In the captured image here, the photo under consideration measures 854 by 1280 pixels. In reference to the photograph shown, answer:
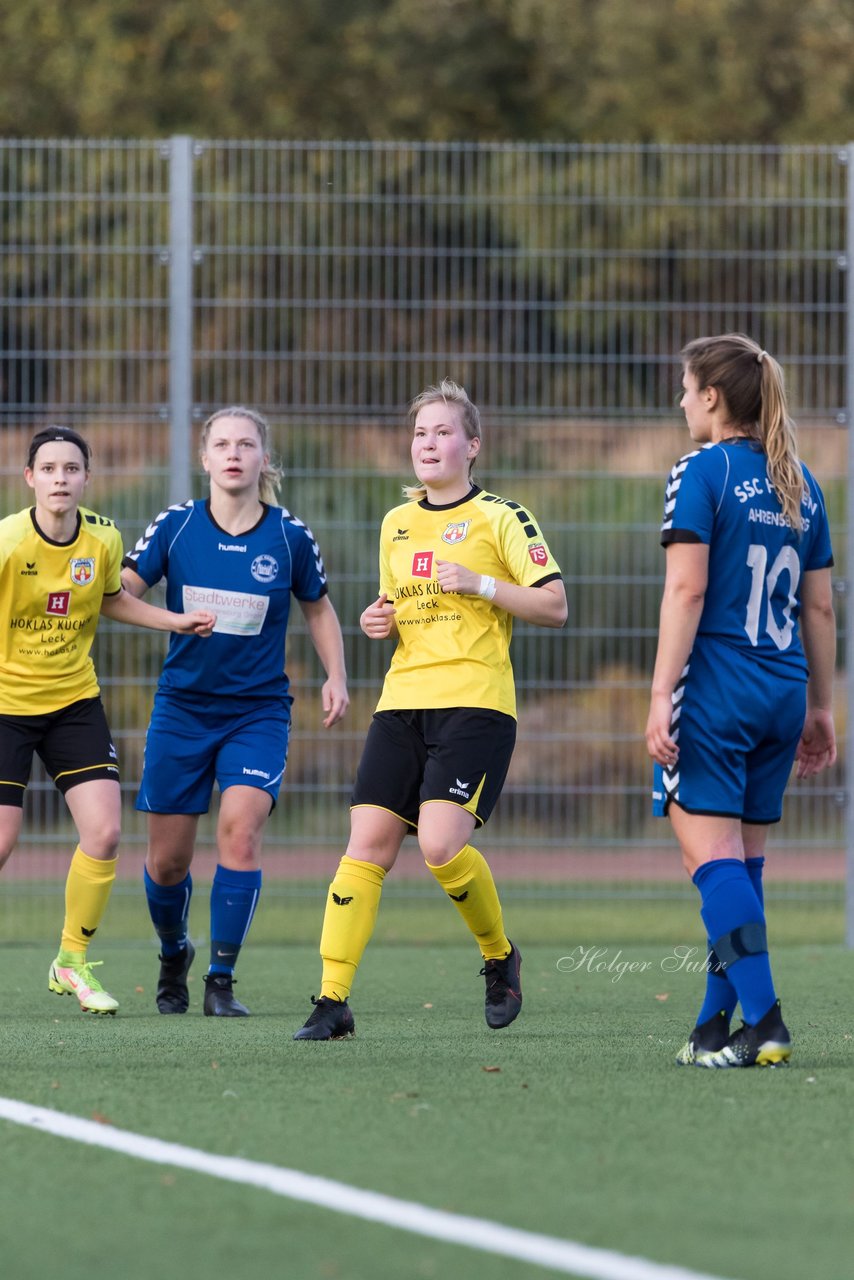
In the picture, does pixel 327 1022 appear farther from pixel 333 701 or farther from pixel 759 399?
pixel 759 399

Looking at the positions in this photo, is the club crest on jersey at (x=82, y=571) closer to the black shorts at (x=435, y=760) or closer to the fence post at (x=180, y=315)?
the black shorts at (x=435, y=760)

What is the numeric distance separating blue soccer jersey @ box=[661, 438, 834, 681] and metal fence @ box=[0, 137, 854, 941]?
465 centimetres

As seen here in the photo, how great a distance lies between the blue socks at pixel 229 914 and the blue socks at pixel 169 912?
0.60ft

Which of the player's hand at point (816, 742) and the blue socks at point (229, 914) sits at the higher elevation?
the player's hand at point (816, 742)

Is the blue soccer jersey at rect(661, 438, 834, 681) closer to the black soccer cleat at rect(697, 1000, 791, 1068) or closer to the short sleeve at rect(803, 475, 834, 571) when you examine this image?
the short sleeve at rect(803, 475, 834, 571)

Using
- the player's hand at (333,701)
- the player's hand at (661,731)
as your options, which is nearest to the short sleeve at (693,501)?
the player's hand at (661,731)

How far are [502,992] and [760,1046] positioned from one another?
133cm

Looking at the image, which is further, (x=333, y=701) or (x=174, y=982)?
(x=174, y=982)

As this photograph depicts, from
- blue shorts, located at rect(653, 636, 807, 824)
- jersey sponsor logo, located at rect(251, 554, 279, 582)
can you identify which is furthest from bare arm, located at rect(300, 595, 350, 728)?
→ blue shorts, located at rect(653, 636, 807, 824)

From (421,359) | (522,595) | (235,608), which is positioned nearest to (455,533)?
(522,595)

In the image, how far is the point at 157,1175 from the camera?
3.71 meters

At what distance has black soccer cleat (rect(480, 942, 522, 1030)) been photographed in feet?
20.0

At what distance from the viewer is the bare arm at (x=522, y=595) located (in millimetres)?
5656

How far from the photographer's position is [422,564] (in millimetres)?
5934
